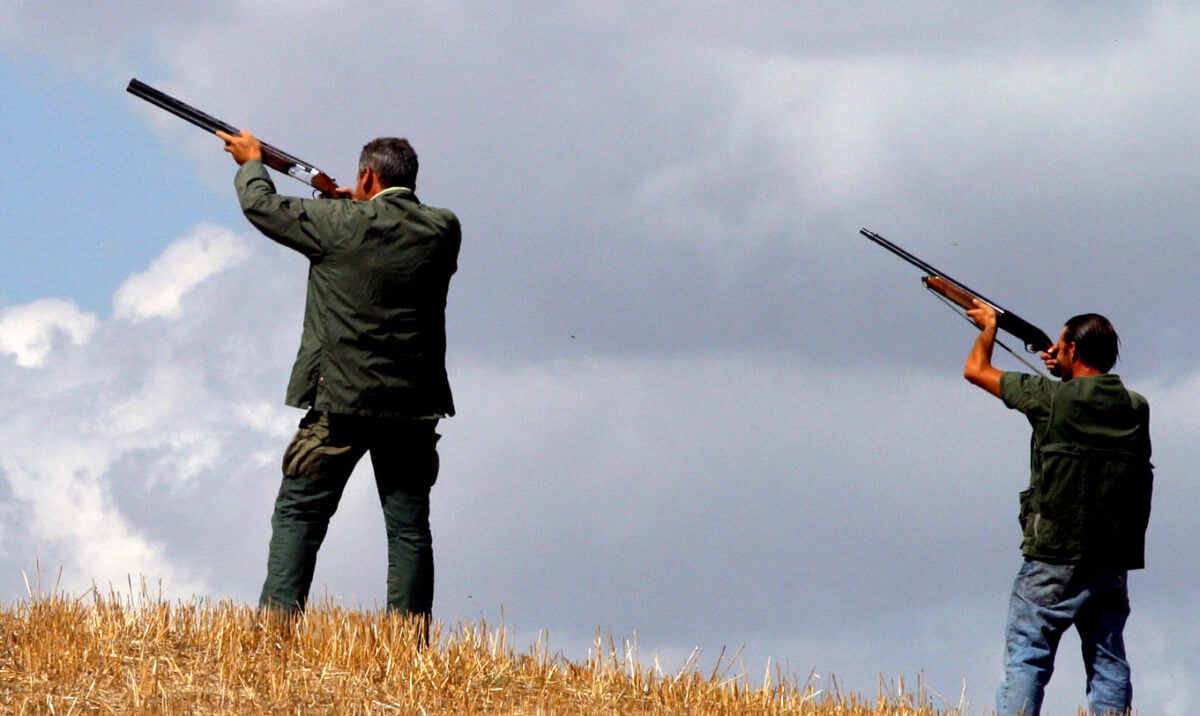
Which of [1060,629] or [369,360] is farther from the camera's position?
[369,360]

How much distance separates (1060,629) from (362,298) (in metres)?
4.27

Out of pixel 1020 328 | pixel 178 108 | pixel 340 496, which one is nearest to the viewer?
pixel 340 496

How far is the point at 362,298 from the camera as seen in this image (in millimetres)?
9336

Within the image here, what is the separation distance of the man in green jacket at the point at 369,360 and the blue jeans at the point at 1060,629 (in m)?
3.38

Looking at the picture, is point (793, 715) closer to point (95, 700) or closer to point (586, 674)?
point (586, 674)

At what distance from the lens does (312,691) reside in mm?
9023

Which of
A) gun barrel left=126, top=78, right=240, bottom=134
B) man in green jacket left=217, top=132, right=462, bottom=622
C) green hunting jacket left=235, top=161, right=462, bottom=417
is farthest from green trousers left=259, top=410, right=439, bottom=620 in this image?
gun barrel left=126, top=78, right=240, bottom=134

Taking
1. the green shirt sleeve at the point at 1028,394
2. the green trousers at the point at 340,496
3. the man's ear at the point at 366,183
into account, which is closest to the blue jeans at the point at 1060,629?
the green shirt sleeve at the point at 1028,394

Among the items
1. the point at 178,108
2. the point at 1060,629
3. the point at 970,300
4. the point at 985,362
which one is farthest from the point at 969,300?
the point at 178,108

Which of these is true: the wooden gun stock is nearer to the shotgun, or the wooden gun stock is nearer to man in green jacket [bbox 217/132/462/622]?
the shotgun

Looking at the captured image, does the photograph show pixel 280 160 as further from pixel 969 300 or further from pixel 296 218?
pixel 969 300

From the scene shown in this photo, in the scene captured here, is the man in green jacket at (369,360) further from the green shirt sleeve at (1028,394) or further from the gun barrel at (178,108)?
the green shirt sleeve at (1028,394)

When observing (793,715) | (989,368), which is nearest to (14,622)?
(793,715)

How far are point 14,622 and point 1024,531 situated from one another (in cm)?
592
